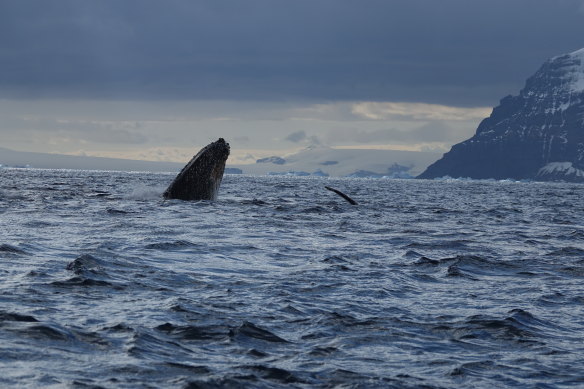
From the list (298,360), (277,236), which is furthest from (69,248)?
(298,360)

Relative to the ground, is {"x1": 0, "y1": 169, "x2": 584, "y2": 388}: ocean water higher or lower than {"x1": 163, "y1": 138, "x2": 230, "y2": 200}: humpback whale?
lower

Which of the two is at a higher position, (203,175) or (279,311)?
(203,175)

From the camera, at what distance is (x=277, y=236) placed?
19.8m

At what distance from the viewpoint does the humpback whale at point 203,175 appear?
85.8ft

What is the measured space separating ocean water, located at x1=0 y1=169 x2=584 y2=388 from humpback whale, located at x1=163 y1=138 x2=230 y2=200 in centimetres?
629

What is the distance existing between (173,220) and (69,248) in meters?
6.82

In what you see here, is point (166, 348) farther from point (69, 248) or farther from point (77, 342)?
point (69, 248)

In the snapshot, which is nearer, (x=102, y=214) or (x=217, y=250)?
(x=217, y=250)

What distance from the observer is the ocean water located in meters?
7.58

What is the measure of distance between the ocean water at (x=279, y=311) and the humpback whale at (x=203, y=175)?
6.29m

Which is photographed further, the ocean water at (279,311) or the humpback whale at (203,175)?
the humpback whale at (203,175)

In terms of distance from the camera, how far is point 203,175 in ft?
91.3

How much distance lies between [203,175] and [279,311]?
17.9 metres

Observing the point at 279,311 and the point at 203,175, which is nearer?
the point at 279,311
